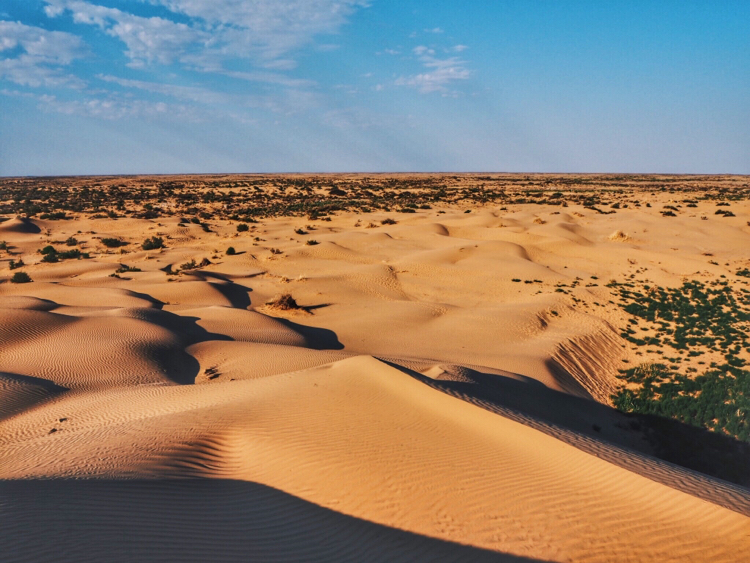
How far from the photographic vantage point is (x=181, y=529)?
18.4 ft

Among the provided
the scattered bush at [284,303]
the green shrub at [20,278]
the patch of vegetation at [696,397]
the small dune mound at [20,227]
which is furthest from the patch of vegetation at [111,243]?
the patch of vegetation at [696,397]

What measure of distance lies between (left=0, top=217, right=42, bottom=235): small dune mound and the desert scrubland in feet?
15.6

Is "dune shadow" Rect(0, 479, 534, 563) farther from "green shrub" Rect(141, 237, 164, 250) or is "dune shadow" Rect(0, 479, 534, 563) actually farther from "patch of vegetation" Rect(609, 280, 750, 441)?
"green shrub" Rect(141, 237, 164, 250)

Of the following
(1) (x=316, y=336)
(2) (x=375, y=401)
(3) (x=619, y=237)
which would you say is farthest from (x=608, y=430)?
(3) (x=619, y=237)

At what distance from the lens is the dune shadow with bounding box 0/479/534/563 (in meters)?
4.92

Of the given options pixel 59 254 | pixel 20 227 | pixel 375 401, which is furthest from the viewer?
pixel 20 227

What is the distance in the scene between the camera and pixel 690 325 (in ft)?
→ 59.7

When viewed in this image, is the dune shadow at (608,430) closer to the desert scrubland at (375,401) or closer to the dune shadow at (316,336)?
the desert scrubland at (375,401)

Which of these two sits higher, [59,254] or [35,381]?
[59,254]

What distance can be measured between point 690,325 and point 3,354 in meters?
23.0

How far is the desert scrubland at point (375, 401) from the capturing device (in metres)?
5.75

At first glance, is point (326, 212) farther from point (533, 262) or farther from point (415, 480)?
point (415, 480)

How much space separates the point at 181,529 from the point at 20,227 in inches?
1589

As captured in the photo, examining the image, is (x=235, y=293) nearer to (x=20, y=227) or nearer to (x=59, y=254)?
(x=59, y=254)
